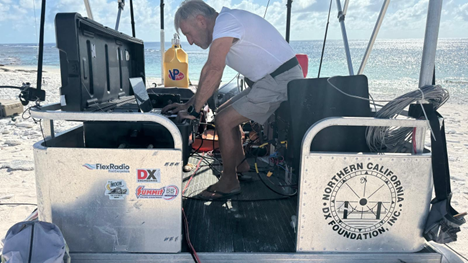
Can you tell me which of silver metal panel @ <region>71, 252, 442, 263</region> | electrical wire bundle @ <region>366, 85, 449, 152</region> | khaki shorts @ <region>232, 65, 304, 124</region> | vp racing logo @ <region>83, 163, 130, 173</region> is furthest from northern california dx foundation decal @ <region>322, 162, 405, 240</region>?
vp racing logo @ <region>83, 163, 130, 173</region>

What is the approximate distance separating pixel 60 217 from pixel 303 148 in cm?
136

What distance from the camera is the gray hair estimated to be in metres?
2.49

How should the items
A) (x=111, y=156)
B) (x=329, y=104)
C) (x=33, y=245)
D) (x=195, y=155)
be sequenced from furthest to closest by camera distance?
(x=195, y=155), (x=329, y=104), (x=111, y=156), (x=33, y=245)

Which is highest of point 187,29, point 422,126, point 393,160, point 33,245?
point 187,29

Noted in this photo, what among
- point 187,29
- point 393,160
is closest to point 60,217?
point 187,29

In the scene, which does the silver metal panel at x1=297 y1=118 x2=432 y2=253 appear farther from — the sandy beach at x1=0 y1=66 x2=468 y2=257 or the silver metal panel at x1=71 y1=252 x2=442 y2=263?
the sandy beach at x1=0 y1=66 x2=468 y2=257

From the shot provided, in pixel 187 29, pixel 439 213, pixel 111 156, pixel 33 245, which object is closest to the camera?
pixel 33 245

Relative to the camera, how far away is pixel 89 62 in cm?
229

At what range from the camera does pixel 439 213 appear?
6.00ft

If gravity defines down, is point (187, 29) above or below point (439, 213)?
above

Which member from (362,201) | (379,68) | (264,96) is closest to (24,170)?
(264,96)

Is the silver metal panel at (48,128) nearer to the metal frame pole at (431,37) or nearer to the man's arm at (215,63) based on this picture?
the man's arm at (215,63)

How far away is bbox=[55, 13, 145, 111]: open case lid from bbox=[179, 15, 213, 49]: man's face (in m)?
0.60

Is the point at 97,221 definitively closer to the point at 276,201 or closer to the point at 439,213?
the point at 276,201
